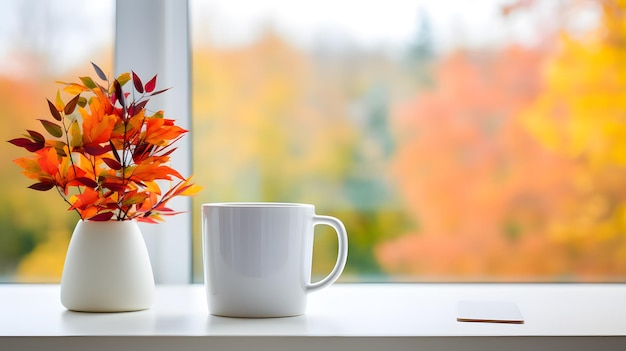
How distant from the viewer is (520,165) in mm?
1355

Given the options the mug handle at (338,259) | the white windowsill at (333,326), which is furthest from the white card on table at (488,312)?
the mug handle at (338,259)

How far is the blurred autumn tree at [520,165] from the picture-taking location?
4.44 feet

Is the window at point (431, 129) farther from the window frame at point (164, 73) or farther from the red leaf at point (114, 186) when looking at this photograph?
the red leaf at point (114, 186)

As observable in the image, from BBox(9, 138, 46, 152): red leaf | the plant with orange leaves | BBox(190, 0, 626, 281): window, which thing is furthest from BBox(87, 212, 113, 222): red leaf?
BBox(190, 0, 626, 281): window

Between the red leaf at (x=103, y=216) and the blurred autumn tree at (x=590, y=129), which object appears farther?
the blurred autumn tree at (x=590, y=129)

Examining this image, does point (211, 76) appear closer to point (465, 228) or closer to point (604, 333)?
point (465, 228)

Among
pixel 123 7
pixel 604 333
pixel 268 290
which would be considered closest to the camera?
pixel 604 333

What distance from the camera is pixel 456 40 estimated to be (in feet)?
4.52

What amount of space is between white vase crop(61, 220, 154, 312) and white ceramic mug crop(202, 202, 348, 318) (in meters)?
0.12

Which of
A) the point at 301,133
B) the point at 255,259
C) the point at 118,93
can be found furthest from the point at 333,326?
the point at 301,133

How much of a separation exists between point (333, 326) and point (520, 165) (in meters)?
0.62

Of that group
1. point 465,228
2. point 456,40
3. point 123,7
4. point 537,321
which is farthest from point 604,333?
point 123,7

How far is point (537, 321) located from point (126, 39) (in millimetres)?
857

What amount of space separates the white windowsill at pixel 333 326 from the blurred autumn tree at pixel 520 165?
186mm
